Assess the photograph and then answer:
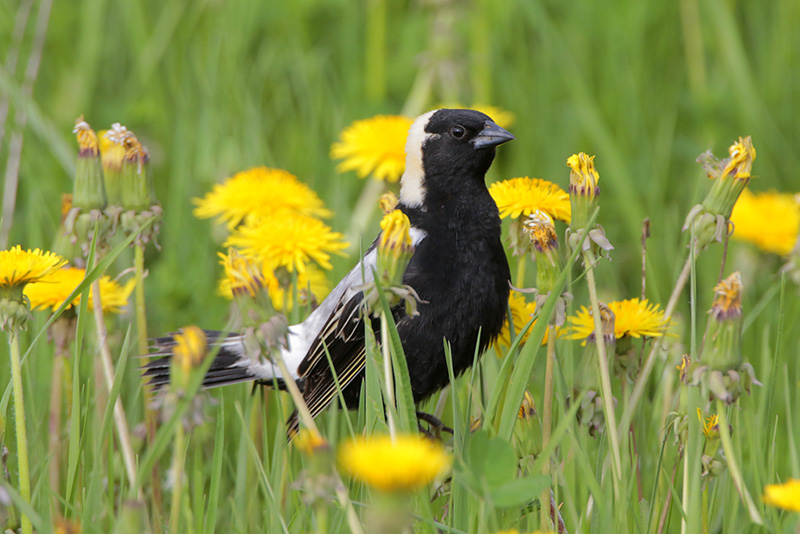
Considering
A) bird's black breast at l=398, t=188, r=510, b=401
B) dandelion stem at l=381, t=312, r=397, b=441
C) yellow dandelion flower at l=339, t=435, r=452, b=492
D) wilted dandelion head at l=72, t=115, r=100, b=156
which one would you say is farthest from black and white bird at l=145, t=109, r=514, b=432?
yellow dandelion flower at l=339, t=435, r=452, b=492

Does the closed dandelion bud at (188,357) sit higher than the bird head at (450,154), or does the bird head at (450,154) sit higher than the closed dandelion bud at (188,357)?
the bird head at (450,154)

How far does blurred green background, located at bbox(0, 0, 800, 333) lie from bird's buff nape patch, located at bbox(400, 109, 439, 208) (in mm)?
884

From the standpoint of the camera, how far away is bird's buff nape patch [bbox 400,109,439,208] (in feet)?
8.99

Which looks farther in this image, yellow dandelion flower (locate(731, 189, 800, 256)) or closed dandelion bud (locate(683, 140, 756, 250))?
yellow dandelion flower (locate(731, 189, 800, 256))

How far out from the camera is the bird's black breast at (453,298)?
2.38 meters

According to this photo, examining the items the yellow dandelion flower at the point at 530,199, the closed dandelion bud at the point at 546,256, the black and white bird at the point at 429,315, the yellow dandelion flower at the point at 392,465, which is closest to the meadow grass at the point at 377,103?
the black and white bird at the point at 429,315

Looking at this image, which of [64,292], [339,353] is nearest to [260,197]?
[339,353]

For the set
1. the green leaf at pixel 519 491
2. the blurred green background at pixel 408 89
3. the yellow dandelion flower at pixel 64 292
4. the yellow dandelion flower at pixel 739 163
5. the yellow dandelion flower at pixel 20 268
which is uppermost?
the blurred green background at pixel 408 89

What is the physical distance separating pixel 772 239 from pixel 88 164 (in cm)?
276

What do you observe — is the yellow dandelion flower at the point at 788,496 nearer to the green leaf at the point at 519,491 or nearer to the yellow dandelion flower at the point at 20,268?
the green leaf at the point at 519,491

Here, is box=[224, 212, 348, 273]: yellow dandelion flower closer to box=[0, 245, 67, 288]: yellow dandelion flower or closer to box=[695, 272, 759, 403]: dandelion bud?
box=[0, 245, 67, 288]: yellow dandelion flower

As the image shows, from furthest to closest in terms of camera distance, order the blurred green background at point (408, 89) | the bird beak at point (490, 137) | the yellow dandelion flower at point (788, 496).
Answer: the blurred green background at point (408, 89) < the bird beak at point (490, 137) < the yellow dandelion flower at point (788, 496)

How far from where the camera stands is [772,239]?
358 cm

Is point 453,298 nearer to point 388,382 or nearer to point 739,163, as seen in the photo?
point 739,163
